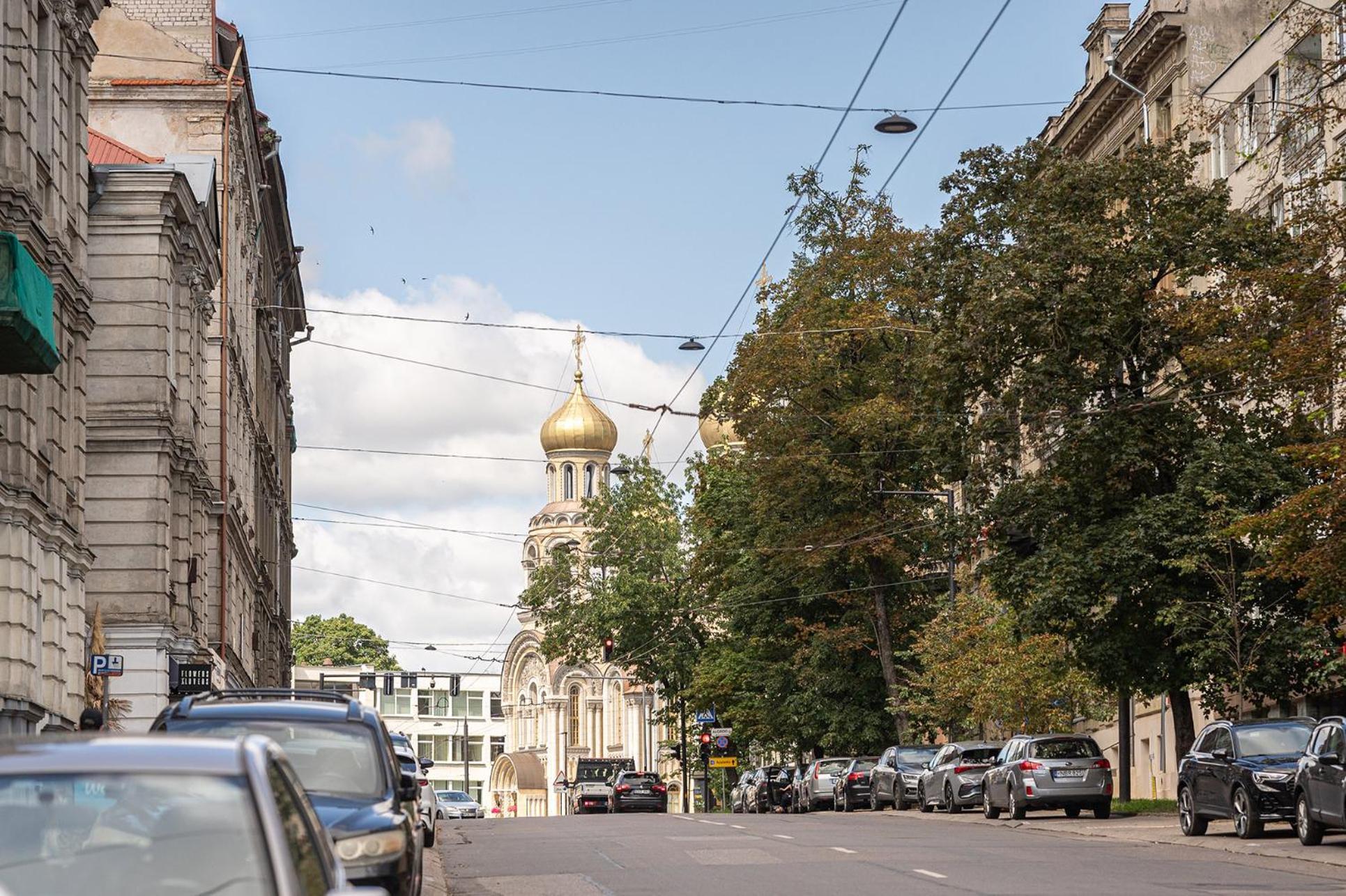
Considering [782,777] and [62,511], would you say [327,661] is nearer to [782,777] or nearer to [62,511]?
[782,777]

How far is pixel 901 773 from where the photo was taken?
47.8 m

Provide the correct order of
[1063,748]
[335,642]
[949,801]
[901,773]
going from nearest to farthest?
[1063,748] → [949,801] → [901,773] → [335,642]

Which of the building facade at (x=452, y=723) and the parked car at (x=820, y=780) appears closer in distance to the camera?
the parked car at (x=820, y=780)

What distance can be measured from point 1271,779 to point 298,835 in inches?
878

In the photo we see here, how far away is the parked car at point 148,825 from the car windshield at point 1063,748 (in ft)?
104

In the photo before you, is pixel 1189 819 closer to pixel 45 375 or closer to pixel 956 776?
pixel 956 776

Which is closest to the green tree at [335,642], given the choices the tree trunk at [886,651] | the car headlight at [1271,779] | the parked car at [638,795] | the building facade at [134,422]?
the parked car at [638,795]

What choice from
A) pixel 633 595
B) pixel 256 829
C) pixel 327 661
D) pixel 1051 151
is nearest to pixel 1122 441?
pixel 1051 151

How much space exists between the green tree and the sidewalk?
98.3 meters

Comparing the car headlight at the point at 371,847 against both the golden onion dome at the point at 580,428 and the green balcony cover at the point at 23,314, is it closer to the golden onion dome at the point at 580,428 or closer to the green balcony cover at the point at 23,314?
the green balcony cover at the point at 23,314

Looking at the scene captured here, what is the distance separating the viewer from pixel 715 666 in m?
69.3

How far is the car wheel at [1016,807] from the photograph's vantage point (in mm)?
36688

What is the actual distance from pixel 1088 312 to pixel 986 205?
16.7ft

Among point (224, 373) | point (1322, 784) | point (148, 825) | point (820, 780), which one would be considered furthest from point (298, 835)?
point (820, 780)
